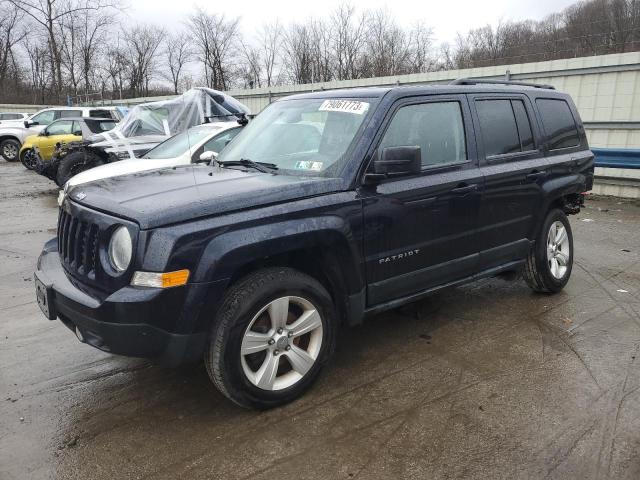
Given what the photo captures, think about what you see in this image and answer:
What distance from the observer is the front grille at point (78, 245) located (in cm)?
298

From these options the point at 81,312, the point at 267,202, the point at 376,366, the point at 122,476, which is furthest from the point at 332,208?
the point at 122,476

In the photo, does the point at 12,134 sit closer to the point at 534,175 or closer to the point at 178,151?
the point at 178,151

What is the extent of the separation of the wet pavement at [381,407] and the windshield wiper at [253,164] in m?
1.46

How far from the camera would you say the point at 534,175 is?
464cm

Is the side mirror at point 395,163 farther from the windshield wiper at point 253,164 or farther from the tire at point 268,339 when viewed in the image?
the tire at point 268,339

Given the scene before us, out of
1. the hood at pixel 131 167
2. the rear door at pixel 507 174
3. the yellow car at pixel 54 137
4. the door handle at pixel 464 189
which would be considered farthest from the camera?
the yellow car at pixel 54 137

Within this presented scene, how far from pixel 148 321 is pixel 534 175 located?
3.51 m

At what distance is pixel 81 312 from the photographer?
2873 millimetres

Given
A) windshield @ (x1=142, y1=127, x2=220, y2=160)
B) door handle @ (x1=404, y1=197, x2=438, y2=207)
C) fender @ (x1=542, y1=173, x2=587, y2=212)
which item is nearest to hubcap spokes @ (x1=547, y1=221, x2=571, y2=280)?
fender @ (x1=542, y1=173, x2=587, y2=212)

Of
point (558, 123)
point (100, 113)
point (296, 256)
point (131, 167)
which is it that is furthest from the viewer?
point (100, 113)

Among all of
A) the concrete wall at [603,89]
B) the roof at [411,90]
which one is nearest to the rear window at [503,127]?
the roof at [411,90]

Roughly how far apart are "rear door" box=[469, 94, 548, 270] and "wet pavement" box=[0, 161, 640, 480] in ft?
2.25

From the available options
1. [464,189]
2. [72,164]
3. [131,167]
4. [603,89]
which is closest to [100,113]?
[72,164]

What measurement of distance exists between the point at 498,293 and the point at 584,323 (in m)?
0.96
